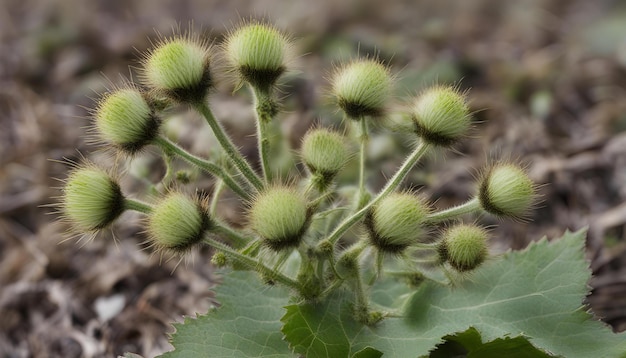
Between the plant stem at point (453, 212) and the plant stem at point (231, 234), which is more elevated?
the plant stem at point (453, 212)

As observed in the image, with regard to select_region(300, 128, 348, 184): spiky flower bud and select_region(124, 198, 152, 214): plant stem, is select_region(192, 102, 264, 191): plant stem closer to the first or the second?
select_region(300, 128, 348, 184): spiky flower bud

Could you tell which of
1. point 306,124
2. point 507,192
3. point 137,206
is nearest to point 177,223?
point 137,206

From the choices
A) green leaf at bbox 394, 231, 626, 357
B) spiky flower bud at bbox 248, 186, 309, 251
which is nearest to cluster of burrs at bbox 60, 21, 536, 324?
spiky flower bud at bbox 248, 186, 309, 251

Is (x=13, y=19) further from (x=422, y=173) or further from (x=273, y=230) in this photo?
(x=273, y=230)

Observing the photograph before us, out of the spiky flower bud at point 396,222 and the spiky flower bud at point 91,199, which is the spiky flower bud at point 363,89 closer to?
the spiky flower bud at point 396,222

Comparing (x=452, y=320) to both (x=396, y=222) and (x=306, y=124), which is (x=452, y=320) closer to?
(x=396, y=222)

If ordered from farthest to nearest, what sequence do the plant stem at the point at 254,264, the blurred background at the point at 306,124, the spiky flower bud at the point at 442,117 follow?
the blurred background at the point at 306,124
the spiky flower bud at the point at 442,117
the plant stem at the point at 254,264

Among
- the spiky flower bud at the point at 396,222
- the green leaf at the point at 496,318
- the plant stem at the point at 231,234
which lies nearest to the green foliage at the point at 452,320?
the green leaf at the point at 496,318

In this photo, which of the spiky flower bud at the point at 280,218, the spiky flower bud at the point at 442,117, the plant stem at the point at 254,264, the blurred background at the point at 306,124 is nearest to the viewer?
the spiky flower bud at the point at 280,218
